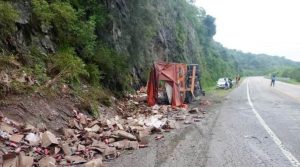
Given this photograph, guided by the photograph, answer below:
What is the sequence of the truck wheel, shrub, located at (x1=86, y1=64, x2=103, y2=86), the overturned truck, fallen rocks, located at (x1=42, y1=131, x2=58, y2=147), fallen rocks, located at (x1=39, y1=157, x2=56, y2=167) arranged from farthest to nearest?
1. the truck wheel
2. the overturned truck
3. shrub, located at (x1=86, y1=64, x2=103, y2=86)
4. fallen rocks, located at (x1=42, y1=131, x2=58, y2=147)
5. fallen rocks, located at (x1=39, y1=157, x2=56, y2=167)

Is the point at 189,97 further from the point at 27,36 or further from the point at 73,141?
the point at 73,141

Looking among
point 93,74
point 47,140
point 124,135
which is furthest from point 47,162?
point 93,74

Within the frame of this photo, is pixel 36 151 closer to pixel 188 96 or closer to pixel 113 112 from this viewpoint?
pixel 113 112

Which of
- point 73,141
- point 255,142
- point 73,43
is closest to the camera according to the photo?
point 73,141

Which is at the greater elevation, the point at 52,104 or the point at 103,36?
the point at 103,36

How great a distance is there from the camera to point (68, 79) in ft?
44.8

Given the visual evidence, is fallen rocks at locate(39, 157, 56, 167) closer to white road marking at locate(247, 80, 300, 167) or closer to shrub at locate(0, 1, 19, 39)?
white road marking at locate(247, 80, 300, 167)

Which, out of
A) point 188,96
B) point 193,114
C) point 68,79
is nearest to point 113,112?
point 68,79

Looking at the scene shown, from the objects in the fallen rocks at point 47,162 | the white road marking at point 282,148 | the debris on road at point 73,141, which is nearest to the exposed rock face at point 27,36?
the debris on road at point 73,141

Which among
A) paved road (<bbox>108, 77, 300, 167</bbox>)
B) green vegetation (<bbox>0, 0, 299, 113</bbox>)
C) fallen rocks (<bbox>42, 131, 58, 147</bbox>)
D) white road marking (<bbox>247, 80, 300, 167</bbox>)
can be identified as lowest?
paved road (<bbox>108, 77, 300, 167</bbox>)

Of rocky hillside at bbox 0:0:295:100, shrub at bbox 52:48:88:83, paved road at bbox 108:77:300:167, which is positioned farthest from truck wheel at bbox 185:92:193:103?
shrub at bbox 52:48:88:83

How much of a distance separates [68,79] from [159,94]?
705 centimetres

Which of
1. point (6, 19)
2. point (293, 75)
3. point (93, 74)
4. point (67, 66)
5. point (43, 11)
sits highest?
point (43, 11)

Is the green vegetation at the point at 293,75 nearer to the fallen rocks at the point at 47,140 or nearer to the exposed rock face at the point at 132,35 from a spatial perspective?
the exposed rock face at the point at 132,35
